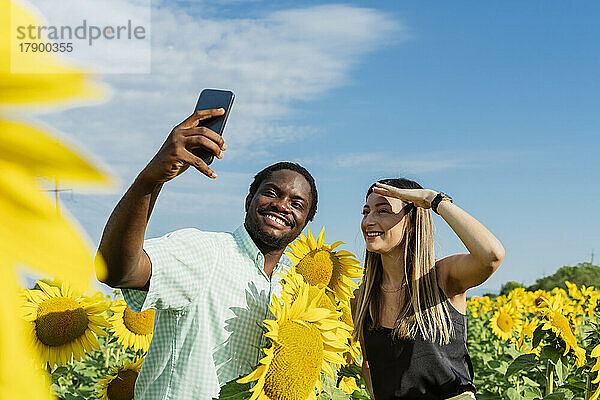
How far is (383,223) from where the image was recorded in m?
3.61

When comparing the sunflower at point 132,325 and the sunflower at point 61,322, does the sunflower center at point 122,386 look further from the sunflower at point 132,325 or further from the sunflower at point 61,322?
the sunflower at point 132,325

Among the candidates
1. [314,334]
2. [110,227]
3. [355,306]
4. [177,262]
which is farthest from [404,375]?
[110,227]

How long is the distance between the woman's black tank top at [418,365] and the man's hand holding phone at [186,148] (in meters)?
2.41

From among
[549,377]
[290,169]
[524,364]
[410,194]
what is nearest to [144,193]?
[290,169]

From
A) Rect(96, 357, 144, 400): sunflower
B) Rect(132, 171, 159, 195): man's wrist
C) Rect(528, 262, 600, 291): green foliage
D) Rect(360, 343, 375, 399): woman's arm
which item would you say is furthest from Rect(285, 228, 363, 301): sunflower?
Rect(528, 262, 600, 291): green foliage

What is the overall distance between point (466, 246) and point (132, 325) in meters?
2.21

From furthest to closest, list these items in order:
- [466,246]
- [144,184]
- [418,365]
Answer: [418,365] < [466,246] < [144,184]

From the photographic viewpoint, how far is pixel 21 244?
0.16m

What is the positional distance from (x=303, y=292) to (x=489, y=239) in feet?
4.89

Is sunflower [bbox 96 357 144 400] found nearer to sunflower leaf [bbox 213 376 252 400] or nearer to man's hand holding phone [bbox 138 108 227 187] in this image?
sunflower leaf [bbox 213 376 252 400]

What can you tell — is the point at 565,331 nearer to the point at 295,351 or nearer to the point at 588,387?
the point at 588,387

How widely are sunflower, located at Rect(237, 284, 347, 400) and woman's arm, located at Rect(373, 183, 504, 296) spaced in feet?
4.52

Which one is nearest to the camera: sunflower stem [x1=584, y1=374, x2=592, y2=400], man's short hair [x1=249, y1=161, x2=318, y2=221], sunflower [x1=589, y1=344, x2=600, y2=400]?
man's short hair [x1=249, y1=161, x2=318, y2=221]

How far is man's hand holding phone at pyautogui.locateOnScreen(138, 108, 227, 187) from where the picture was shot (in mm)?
1303
